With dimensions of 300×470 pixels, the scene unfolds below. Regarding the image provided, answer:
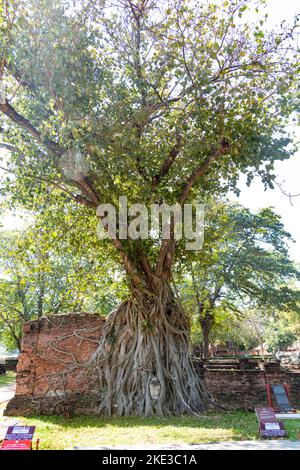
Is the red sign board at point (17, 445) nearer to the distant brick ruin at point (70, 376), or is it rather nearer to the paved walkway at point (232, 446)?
the paved walkway at point (232, 446)

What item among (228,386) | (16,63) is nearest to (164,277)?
(228,386)

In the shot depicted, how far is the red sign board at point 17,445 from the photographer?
473cm

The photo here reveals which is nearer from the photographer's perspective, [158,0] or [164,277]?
[158,0]

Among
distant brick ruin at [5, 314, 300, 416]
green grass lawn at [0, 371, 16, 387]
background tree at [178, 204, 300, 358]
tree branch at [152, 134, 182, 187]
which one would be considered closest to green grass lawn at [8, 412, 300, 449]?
distant brick ruin at [5, 314, 300, 416]

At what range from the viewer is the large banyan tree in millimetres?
7238

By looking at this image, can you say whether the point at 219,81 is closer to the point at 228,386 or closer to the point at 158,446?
the point at 158,446

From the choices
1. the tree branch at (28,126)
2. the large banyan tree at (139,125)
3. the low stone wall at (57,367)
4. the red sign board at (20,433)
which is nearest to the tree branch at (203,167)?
the large banyan tree at (139,125)

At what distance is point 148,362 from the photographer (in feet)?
30.8

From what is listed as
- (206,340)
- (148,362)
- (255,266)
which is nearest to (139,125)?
(148,362)

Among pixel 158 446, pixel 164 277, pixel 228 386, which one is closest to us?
pixel 158 446

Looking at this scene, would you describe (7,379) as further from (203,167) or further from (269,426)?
(269,426)

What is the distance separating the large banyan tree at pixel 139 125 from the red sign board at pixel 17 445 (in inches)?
170

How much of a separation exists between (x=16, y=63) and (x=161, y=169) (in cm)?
366
